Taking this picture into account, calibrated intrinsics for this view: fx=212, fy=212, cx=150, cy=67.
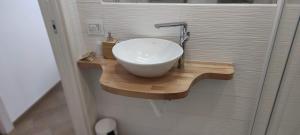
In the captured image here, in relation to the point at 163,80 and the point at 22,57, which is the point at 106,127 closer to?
the point at 163,80

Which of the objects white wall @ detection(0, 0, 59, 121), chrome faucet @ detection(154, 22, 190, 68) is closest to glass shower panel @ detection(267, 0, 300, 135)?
chrome faucet @ detection(154, 22, 190, 68)

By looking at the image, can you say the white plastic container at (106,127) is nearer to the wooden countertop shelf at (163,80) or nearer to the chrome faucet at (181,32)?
the wooden countertop shelf at (163,80)

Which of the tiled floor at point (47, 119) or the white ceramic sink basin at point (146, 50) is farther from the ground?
the white ceramic sink basin at point (146, 50)

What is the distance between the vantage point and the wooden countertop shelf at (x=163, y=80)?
3.38 ft

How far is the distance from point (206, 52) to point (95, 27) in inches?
27.2

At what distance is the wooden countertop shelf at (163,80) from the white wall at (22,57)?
1130mm

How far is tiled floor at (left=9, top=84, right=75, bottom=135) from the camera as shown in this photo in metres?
1.92

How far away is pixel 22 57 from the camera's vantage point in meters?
2.03

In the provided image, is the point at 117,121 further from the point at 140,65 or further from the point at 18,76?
the point at 18,76

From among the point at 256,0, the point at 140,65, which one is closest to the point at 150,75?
the point at 140,65

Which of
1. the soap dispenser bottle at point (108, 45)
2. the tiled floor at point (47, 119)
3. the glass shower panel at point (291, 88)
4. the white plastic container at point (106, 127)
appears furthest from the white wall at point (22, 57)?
the glass shower panel at point (291, 88)

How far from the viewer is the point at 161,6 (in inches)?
46.1

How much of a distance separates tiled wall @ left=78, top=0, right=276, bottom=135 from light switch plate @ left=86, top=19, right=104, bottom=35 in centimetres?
3

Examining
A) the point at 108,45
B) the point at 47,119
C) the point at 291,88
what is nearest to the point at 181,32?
the point at 108,45
